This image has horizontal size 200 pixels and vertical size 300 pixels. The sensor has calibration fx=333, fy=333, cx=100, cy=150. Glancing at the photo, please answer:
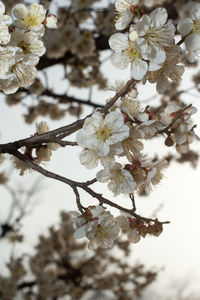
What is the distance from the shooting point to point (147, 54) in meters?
1.01

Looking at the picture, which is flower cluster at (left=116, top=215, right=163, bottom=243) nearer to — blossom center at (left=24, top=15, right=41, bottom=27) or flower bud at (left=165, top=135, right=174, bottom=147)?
flower bud at (left=165, top=135, right=174, bottom=147)

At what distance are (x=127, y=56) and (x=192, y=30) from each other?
225 millimetres

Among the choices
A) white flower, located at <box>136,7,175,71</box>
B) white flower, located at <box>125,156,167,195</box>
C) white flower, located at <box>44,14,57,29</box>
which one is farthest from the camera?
white flower, located at <box>44,14,57,29</box>

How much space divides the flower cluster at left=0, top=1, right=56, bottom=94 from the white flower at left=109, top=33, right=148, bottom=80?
0.24 meters

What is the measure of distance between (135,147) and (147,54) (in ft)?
0.96

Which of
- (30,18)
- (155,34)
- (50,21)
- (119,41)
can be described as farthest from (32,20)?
(155,34)

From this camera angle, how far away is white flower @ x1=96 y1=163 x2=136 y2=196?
1.07m

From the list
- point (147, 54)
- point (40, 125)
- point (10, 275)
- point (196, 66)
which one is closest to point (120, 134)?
point (147, 54)

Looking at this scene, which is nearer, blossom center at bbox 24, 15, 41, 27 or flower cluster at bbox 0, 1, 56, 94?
flower cluster at bbox 0, 1, 56, 94

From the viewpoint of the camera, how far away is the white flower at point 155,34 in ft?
3.25

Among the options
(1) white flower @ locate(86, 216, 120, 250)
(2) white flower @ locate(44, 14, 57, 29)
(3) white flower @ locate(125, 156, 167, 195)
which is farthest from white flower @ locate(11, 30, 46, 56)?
(1) white flower @ locate(86, 216, 120, 250)

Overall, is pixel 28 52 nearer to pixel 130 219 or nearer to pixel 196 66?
pixel 130 219

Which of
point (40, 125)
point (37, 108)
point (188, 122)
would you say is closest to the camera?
point (188, 122)

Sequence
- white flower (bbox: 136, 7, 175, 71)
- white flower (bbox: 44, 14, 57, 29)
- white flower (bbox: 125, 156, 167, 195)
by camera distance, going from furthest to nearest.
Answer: white flower (bbox: 44, 14, 57, 29) → white flower (bbox: 125, 156, 167, 195) → white flower (bbox: 136, 7, 175, 71)
